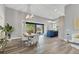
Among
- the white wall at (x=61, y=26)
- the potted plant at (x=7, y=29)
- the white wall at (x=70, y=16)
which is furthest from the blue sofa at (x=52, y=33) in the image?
the potted plant at (x=7, y=29)

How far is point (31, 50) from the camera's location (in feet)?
8.20

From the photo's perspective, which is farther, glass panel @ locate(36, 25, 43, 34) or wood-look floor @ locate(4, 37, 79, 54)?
glass panel @ locate(36, 25, 43, 34)

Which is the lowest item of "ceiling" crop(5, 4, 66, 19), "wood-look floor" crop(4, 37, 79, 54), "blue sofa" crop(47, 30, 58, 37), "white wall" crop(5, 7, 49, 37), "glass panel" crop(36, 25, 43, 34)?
"wood-look floor" crop(4, 37, 79, 54)

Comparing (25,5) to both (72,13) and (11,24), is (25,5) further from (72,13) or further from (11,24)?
(72,13)

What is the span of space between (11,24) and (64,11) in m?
1.09

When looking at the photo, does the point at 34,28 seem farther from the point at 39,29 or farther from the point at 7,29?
the point at 7,29

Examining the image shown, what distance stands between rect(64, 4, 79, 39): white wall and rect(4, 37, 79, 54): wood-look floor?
190mm

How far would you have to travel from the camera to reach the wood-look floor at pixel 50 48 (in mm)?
2463

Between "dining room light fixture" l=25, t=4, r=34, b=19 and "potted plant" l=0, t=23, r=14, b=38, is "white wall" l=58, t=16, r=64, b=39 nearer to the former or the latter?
"dining room light fixture" l=25, t=4, r=34, b=19

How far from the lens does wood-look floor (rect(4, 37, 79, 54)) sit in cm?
246

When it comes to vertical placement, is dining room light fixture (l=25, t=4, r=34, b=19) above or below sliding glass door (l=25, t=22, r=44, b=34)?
above

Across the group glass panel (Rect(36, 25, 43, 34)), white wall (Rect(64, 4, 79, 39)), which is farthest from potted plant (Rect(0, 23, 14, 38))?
white wall (Rect(64, 4, 79, 39))
